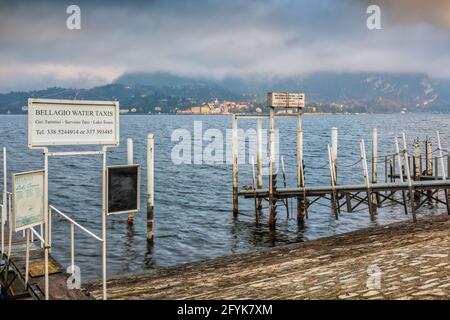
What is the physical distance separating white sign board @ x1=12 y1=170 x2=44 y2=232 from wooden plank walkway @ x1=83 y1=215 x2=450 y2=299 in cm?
173

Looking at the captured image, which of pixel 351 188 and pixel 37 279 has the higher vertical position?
pixel 351 188

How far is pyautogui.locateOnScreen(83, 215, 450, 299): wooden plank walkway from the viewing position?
8.88 metres

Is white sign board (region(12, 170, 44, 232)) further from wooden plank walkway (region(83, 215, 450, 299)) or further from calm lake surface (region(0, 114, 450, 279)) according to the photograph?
calm lake surface (region(0, 114, 450, 279))

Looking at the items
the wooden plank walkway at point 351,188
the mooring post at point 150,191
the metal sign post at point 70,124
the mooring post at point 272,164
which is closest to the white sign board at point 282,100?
the mooring post at point 272,164

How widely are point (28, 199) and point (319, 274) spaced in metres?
6.23

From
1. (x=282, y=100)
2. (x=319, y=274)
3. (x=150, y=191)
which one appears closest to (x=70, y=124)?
(x=319, y=274)

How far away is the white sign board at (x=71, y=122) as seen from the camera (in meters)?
7.04

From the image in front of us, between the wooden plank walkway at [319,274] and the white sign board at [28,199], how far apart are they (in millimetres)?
1731

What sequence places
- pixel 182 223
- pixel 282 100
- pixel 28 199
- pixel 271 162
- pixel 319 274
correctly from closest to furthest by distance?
pixel 28 199 → pixel 319 274 → pixel 271 162 → pixel 282 100 → pixel 182 223

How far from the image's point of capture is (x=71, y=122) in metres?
7.23

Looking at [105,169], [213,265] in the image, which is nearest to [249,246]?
[213,265]

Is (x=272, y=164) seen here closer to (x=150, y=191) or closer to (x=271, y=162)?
(x=271, y=162)

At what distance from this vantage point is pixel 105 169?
7.58m
